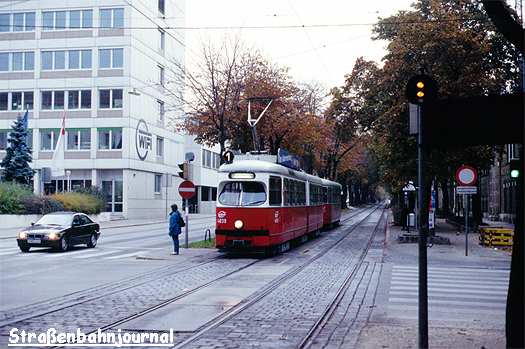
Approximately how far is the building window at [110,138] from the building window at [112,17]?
926 centimetres

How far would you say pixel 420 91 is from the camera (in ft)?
25.0

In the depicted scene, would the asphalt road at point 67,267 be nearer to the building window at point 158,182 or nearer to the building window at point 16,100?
the building window at point 16,100

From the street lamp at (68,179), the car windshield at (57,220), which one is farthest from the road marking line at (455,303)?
the street lamp at (68,179)

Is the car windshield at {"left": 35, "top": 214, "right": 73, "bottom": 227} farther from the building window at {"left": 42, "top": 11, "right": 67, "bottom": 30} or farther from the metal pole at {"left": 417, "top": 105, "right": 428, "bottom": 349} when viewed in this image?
the building window at {"left": 42, "top": 11, "right": 67, "bottom": 30}

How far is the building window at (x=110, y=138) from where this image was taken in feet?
185

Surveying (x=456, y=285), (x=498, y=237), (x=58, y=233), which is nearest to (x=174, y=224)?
(x=58, y=233)

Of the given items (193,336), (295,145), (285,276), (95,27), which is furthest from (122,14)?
(193,336)

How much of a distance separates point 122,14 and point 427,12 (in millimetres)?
29542

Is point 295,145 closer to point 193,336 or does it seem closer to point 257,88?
point 257,88

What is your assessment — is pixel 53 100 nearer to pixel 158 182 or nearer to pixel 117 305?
pixel 158 182

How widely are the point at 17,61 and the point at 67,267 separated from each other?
44842 mm

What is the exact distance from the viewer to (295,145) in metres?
40.4

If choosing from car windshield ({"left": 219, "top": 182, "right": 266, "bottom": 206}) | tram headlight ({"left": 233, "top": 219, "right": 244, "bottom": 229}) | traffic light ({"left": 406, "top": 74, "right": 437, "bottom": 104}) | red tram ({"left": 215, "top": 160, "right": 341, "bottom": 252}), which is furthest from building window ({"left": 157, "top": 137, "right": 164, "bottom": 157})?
traffic light ({"left": 406, "top": 74, "right": 437, "bottom": 104})

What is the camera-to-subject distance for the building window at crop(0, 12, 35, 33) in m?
57.6
